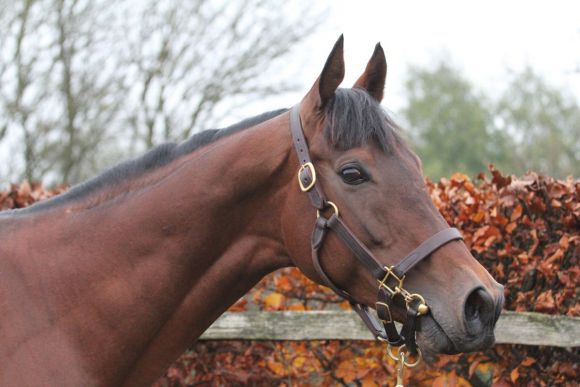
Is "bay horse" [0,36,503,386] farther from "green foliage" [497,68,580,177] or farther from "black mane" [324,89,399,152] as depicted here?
"green foliage" [497,68,580,177]

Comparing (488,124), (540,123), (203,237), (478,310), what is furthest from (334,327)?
(488,124)

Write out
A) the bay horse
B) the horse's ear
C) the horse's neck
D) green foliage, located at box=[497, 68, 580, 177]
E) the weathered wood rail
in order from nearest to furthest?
the bay horse → the horse's neck → the horse's ear → the weathered wood rail → green foliage, located at box=[497, 68, 580, 177]

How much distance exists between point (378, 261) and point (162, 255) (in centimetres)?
85

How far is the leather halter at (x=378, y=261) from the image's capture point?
2.26 metres

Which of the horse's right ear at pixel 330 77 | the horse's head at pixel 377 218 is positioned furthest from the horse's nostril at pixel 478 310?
the horse's right ear at pixel 330 77

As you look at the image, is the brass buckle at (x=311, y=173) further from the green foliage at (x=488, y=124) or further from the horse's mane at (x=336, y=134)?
the green foliage at (x=488, y=124)

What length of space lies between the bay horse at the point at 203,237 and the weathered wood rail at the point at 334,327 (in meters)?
1.25

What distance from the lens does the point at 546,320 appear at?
137 inches

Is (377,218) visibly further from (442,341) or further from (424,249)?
(442,341)

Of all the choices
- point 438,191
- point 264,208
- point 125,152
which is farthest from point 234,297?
point 125,152

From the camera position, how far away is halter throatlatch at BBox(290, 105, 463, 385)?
2264mm

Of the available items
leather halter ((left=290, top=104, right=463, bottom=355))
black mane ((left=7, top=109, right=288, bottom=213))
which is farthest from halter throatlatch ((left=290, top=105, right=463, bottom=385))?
black mane ((left=7, top=109, right=288, bottom=213))

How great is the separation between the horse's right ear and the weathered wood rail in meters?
1.67

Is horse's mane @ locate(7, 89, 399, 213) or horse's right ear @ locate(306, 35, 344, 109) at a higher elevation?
horse's right ear @ locate(306, 35, 344, 109)
